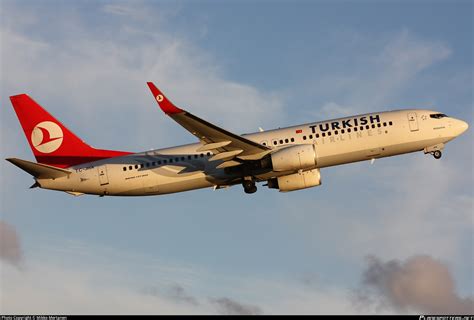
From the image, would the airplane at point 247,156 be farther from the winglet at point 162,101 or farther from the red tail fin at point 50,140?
the winglet at point 162,101

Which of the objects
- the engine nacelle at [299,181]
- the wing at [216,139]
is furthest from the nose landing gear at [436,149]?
the wing at [216,139]

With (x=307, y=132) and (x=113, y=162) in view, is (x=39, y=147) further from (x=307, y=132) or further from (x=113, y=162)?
(x=307, y=132)

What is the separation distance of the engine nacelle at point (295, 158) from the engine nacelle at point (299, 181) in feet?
13.4

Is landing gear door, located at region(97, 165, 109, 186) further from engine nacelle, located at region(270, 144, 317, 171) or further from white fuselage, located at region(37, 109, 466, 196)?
engine nacelle, located at region(270, 144, 317, 171)

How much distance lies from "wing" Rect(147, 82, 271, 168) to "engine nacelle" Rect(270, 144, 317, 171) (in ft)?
4.48

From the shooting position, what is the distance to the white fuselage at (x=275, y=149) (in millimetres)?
55438

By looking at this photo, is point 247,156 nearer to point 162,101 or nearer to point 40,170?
point 162,101

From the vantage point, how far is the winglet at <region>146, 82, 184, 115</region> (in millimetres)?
48938

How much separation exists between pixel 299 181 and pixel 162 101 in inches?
567

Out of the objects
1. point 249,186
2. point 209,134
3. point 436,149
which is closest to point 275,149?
point 249,186

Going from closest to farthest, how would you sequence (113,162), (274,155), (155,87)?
(155,87)
(274,155)
(113,162)

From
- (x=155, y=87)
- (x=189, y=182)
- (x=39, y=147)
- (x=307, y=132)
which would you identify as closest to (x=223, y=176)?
(x=189, y=182)

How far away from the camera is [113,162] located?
191ft

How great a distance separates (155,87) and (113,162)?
11.2m
